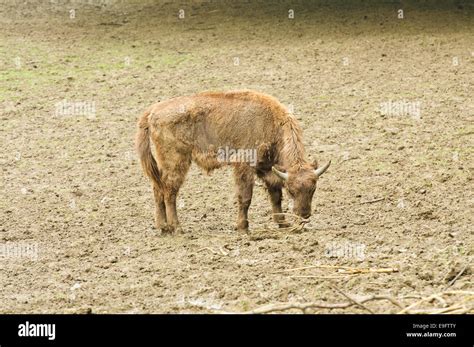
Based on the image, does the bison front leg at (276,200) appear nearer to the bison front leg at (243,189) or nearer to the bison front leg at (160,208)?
the bison front leg at (243,189)

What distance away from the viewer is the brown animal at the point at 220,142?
30.5ft

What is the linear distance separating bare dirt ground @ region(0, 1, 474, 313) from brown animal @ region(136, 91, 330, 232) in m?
0.48

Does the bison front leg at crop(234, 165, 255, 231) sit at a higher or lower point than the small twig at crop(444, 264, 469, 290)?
higher

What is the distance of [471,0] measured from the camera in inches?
711

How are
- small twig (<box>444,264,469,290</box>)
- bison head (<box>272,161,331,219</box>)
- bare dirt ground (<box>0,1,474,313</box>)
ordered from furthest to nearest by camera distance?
bison head (<box>272,161,331,219</box>)
bare dirt ground (<box>0,1,474,313</box>)
small twig (<box>444,264,469,290</box>)

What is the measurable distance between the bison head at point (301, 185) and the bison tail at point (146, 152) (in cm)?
134

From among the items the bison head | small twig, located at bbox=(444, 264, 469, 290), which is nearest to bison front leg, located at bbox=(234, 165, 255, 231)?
the bison head

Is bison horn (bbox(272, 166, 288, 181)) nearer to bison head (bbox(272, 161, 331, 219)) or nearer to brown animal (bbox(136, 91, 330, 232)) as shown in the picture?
bison head (bbox(272, 161, 331, 219))

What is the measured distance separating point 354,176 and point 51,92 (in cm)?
566

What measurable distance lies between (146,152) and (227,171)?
2.11 meters

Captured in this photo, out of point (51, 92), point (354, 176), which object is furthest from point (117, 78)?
point (354, 176)

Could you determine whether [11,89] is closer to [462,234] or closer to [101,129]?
[101,129]

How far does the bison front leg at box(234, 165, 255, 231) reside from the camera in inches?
366

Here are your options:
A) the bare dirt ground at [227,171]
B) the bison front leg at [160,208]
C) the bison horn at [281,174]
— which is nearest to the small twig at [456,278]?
the bare dirt ground at [227,171]
